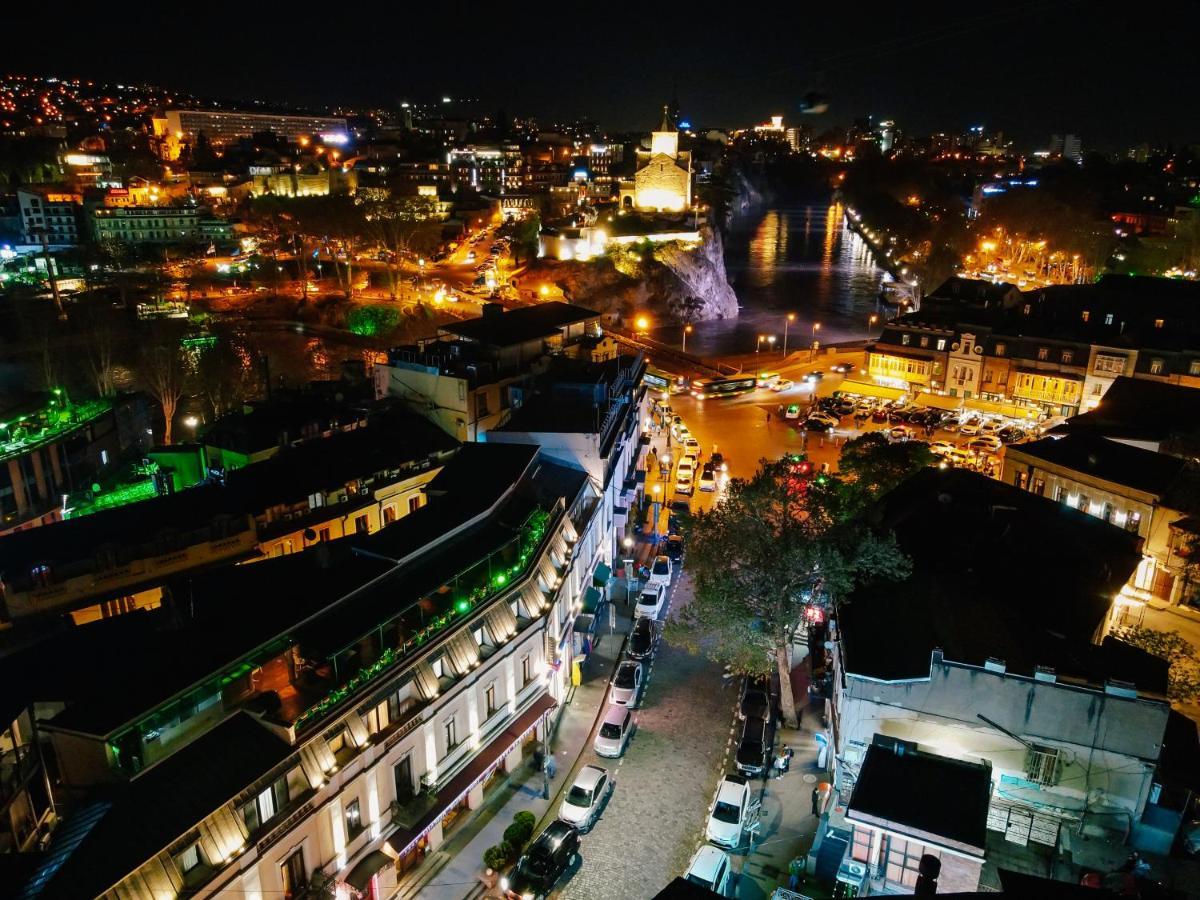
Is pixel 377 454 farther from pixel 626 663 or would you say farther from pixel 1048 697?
pixel 1048 697

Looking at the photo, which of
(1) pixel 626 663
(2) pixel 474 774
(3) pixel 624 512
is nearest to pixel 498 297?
(3) pixel 624 512

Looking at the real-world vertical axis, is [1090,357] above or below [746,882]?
above

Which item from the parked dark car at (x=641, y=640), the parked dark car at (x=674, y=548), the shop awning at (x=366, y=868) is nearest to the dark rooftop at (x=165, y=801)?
the shop awning at (x=366, y=868)

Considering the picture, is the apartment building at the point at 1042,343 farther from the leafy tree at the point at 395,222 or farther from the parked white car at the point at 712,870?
the leafy tree at the point at 395,222

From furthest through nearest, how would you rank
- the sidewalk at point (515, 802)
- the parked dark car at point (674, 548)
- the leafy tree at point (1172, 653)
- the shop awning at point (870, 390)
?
the shop awning at point (870, 390)
the parked dark car at point (674, 548)
the leafy tree at point (1172, 653)
the sidewalk at point (515, 802)

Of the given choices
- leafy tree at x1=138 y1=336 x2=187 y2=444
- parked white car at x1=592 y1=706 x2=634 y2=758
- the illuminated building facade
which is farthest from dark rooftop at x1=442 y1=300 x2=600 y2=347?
the illuminated building facade

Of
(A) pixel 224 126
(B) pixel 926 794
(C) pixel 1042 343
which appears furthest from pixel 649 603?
(A) pixel 224 126

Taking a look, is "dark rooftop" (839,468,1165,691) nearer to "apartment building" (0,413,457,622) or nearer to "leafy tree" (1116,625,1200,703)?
"leafy tree" (1116,625,1200,703)
